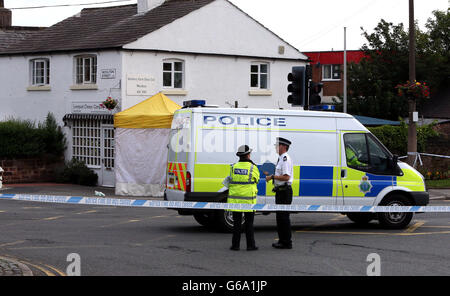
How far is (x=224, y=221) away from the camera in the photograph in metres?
14.5

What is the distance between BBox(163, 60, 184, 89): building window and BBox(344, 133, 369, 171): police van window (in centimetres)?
1381

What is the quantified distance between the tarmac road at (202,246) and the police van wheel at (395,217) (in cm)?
19

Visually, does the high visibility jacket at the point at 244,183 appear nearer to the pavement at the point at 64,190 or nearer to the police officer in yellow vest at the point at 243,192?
the police officer in yellow vest at the point at 243,192

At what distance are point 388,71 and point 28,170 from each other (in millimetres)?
22816

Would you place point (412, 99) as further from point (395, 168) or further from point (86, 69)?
point (86, 69)

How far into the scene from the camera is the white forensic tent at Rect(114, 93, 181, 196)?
2484cm

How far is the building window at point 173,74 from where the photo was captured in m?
28.2

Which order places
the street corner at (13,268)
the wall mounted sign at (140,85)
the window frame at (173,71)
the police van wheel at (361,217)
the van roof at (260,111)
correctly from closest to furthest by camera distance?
the street corner at (13,268) < the van roof at (260,111) < the police van wheel at (361,217) < the wall mounted sign at (140,85) < the window frame at (173,71)

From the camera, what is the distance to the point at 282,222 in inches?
498

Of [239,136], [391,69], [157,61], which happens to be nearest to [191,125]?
[239,136]

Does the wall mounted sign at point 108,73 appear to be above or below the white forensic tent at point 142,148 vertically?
above

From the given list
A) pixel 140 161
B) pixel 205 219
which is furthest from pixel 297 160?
pixel 140 161

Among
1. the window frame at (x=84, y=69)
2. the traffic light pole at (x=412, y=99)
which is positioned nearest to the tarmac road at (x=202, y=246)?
the traffic light pole at (x=412, y=99)
